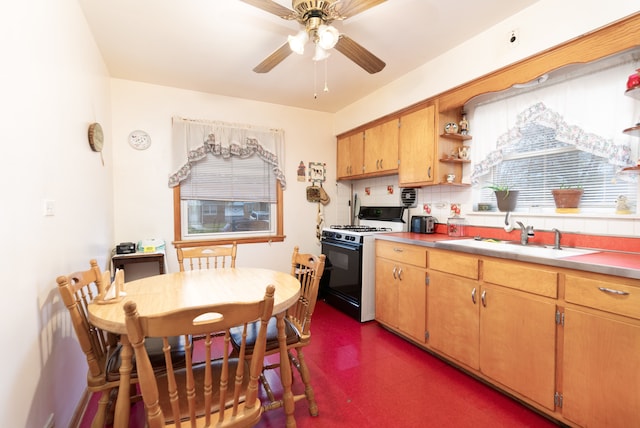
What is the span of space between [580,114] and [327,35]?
182 centimetres

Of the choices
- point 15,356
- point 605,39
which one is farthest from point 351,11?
point 15,356

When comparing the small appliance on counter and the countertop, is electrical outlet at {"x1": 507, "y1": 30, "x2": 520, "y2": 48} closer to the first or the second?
the countertop

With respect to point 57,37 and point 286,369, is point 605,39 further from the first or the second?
point 57,37

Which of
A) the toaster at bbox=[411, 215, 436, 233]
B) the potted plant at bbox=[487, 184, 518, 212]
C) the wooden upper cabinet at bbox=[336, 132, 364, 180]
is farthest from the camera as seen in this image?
the wooden upper cabinet at bbox=[336, 132, 364, 180]

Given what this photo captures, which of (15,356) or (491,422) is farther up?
(15,356)

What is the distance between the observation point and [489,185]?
2709 mm

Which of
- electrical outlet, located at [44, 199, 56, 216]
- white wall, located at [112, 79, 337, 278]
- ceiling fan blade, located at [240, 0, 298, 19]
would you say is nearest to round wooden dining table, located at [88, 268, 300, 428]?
electrical outlet, located at [44, 199, 56, 216]

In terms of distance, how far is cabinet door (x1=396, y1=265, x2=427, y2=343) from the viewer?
2.50m

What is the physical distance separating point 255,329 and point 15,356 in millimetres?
1031

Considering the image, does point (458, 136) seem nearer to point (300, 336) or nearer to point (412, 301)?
point (412, 301)

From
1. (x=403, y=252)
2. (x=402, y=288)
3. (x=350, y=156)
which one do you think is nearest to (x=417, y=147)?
(x=403, y=252)

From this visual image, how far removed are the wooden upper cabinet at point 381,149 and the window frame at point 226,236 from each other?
1.20 m

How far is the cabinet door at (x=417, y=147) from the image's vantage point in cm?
281

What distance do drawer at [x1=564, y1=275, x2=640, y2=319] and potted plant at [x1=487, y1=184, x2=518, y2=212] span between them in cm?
94
